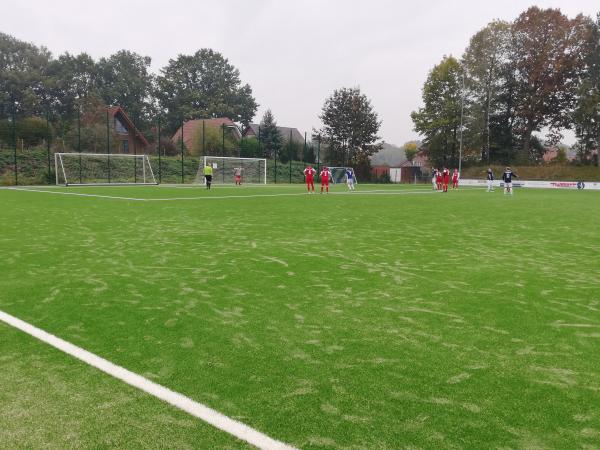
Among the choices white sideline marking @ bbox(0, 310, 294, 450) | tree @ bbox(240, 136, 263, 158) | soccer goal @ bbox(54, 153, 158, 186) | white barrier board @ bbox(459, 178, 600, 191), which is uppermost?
tree @ bbox(240, 136, 263, 158)

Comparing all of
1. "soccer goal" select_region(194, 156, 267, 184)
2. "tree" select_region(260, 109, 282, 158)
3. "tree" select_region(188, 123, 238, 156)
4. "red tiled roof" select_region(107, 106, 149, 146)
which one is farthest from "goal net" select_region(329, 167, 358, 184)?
"red tiled roof" select_region(107, 106, 149, 146)

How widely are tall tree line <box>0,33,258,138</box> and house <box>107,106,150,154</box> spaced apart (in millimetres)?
9788

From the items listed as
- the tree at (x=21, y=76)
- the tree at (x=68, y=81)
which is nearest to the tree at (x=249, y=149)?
the tree at (x=68, y=81)

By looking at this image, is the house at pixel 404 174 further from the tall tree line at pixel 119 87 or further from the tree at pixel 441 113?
the tall tree line at pixel 119 87

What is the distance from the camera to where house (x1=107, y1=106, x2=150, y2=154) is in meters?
56.3

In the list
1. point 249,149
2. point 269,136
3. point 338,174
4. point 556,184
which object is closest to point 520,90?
point 556,184

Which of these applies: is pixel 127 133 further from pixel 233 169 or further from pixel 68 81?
pixel 68 81

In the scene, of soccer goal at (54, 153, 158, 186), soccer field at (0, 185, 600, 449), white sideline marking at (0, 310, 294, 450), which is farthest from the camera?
soccer goal at (54, 153, 158, 186)

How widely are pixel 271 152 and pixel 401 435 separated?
54.1 m

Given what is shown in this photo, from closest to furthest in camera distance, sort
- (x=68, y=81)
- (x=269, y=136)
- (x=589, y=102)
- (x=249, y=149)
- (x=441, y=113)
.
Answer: (x=589, y=102), (x=249, y=149), (x=269, y=136), (x=441, y=113), (x=68, y=81)

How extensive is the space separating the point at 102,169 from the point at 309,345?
41.6m

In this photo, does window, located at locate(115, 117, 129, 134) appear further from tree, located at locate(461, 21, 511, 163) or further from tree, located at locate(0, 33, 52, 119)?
tree, located at locate(461, 21, 511, 163)

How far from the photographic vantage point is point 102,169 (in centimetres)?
4125

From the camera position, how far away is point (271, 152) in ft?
182
